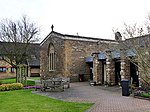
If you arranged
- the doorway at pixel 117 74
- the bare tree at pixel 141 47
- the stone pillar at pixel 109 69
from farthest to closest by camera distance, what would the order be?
1. the doorway at pixel 117 74
2. the stone pillar at pixel 109 69
3. the bare tree at pixel 141 47

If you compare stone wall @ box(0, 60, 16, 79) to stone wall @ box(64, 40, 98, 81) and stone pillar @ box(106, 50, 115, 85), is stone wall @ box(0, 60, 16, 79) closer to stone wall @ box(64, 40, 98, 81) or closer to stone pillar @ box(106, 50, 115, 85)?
stone wall @ box(64, 40, 98, 81)

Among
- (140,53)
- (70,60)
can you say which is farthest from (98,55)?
(140,53)

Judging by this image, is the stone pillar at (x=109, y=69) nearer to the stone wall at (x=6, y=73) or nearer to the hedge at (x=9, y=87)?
the hedge at (x=9, y=87)

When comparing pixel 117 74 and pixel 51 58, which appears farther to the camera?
pixel 51 58

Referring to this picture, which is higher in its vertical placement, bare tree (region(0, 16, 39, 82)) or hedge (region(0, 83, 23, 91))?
bare tree (region(0, 16, 39, 82))

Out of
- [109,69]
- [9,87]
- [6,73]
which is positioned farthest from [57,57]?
[6,73]

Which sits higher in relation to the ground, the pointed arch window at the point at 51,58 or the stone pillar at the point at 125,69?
the pointed arch window at the point at 51,58

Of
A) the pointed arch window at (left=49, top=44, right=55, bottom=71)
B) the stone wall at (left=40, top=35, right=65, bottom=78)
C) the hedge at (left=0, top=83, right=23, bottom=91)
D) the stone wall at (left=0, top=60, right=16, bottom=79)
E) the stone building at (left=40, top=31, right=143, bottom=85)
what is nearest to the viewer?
the hedge at (left=0, top=83, right=23, bottom=91)

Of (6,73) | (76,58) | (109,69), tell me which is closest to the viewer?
(109,69)

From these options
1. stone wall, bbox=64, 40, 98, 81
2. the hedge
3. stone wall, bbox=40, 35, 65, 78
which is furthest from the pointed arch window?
the hedge

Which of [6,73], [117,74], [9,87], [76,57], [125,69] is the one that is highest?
[76,57]

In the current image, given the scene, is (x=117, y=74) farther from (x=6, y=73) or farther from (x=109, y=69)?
(x=6, y=73)

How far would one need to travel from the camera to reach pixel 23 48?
28328mm

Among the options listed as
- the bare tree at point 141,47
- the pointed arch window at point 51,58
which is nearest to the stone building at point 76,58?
the pointed arch window at point 51,58
